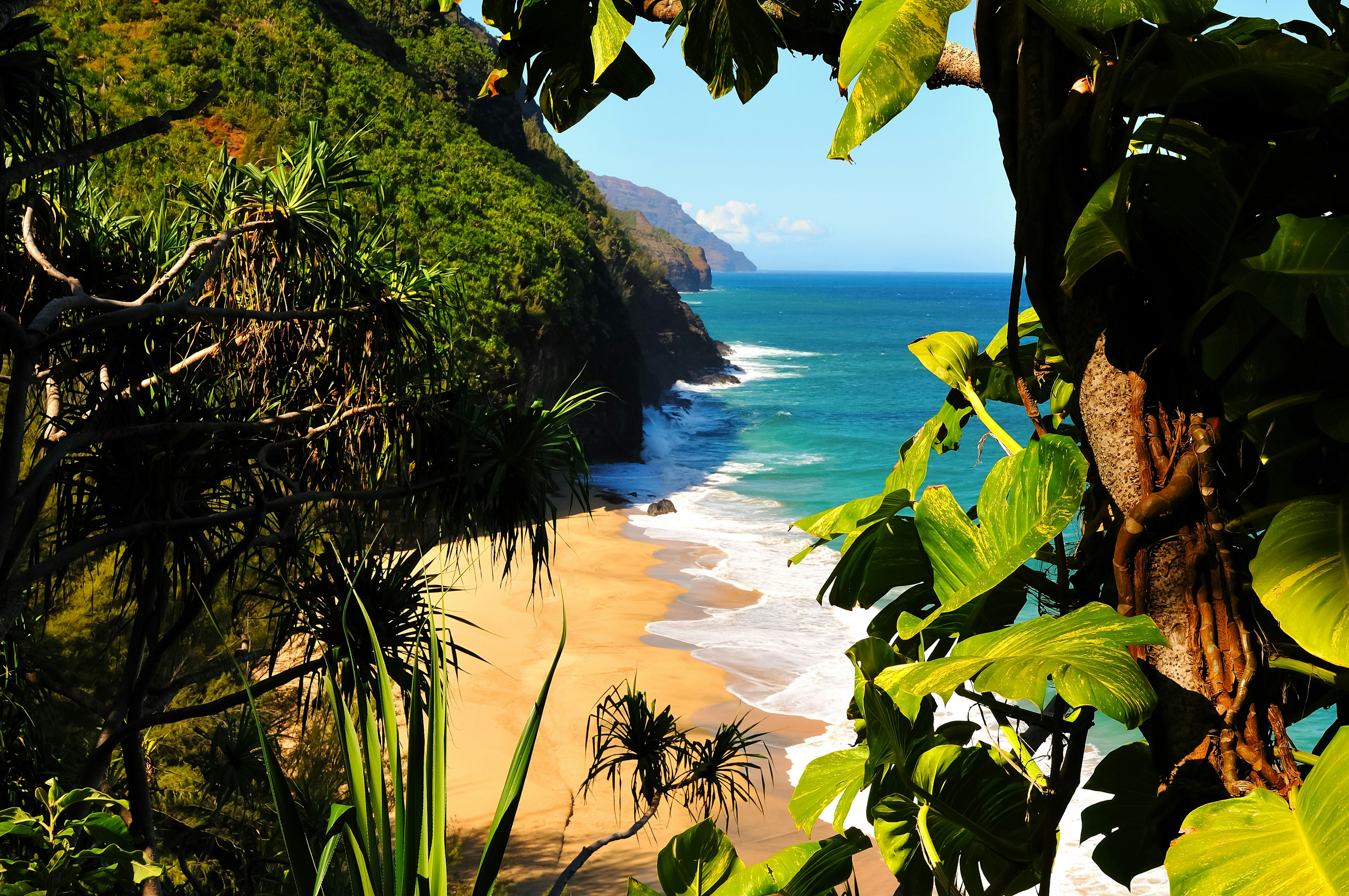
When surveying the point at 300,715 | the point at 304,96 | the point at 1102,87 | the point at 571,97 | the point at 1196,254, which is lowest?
the point at 300,715

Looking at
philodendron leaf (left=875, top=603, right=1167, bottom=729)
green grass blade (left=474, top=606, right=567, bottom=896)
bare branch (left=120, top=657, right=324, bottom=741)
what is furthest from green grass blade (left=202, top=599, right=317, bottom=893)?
bare branch (left=120, top=657, right=324, bottom=741)

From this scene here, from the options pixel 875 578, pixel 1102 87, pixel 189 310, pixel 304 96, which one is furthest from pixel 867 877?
pixel 304 96

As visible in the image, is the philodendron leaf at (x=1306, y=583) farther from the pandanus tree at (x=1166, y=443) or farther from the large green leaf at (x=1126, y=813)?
the large green leaf at (x=1126, y=813)

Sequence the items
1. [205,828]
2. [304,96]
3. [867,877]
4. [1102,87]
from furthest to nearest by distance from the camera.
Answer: [304,96] < [867,877] < [205,828] < [1102,87]

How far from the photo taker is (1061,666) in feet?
2.12

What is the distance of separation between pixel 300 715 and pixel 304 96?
17159 mm

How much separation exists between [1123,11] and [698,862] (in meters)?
1.10

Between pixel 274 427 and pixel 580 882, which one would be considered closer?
pixel 274 427

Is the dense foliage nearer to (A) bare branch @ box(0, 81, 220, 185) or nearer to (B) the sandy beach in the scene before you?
(B) the sandy beach

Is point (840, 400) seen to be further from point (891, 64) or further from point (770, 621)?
point (891, 64)

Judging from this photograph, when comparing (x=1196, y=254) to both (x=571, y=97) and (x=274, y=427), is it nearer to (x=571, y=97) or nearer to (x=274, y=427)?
(x=571, y=97)

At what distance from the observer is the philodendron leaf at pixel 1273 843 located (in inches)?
22.9

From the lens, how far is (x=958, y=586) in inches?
33.9

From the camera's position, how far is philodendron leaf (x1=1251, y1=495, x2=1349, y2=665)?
0.65 metres
